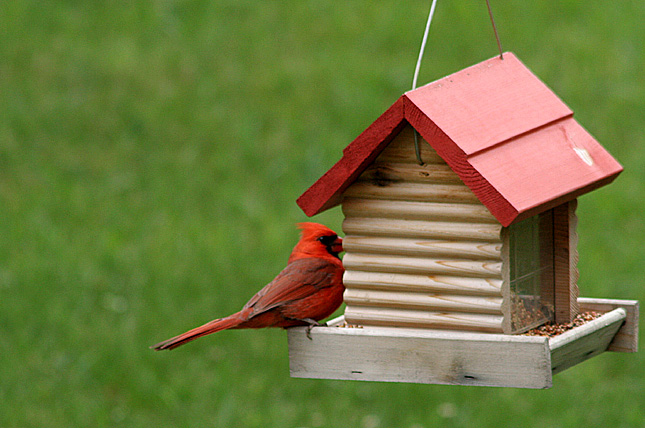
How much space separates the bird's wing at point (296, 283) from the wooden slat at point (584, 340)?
3.22 ft

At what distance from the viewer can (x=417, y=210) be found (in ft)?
13.5

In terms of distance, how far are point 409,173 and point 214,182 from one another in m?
7.29

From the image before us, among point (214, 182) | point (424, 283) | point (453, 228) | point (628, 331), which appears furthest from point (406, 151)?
point (214, 182)

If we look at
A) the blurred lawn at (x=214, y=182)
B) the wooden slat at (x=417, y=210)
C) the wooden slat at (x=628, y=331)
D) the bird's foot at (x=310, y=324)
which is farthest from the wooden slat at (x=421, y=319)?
the blurred lawn at (x=214, y=182)

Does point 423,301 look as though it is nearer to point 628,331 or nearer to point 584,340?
point 584,340

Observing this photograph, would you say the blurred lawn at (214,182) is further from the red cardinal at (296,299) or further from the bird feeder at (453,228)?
the bird feeder at (453,228)

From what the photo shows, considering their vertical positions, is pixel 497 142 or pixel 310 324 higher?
pixel 497 142

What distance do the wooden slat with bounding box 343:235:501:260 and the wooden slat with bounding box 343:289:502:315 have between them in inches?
6.3

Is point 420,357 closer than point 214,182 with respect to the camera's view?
Yes

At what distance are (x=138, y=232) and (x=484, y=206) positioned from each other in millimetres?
7085

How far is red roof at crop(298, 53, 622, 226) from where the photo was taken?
3861mm

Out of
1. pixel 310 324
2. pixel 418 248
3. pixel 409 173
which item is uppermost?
pixel 409 173

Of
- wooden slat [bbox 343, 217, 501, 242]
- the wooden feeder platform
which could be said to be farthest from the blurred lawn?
wooden slat [bbox 343, 217, 501, 242]

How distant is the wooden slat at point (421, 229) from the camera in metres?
3.98
